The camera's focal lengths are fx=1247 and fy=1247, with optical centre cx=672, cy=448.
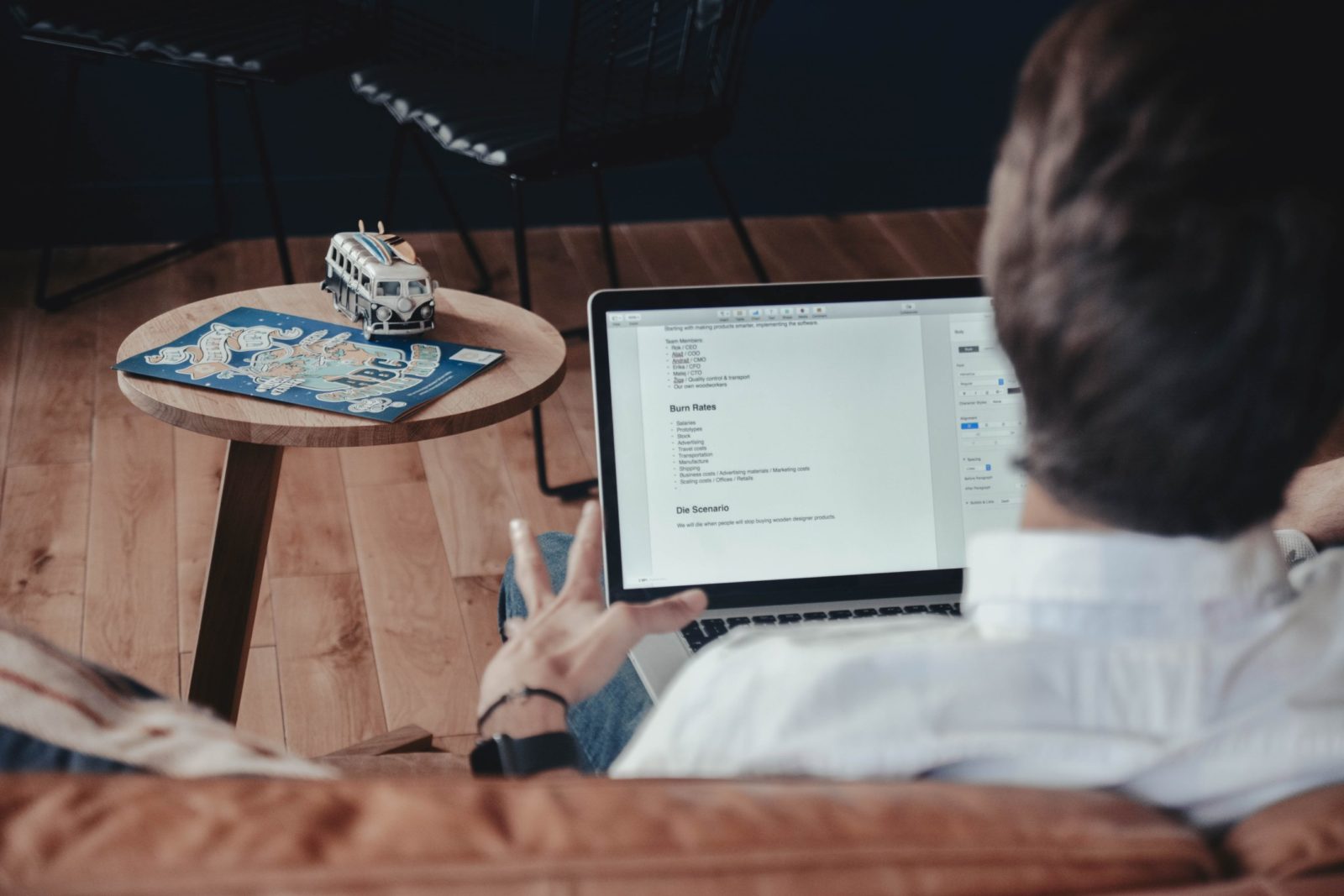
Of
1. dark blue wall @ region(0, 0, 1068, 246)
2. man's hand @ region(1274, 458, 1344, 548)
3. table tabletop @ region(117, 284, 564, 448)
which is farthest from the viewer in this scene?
dark blue wall @ region(0, 0, 1068, 246)

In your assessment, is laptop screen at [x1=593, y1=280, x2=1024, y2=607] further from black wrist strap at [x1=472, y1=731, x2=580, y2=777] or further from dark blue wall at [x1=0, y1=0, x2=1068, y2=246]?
dark blue wall at [x1=0, y1=0, x2=1068, y2=246]

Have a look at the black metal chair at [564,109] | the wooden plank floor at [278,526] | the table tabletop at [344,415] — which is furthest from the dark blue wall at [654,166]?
Answer: the table tabletop at [344,415]

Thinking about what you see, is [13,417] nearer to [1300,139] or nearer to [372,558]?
[372,558]

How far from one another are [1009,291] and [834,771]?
23 centimetres

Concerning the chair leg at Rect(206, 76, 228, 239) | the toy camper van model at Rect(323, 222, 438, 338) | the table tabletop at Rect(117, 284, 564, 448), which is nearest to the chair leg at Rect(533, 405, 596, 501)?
the table tabletop at Rect(117, 284, 564, 448)

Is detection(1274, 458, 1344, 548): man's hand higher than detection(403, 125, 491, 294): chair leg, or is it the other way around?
detection(403, 125, 491, 294): chair leg

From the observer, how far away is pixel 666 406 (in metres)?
1.05

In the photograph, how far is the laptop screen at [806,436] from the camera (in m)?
1.04

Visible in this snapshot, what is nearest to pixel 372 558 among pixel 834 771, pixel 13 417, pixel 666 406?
pixel 13 417

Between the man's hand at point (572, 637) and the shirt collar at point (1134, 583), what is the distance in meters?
0.27

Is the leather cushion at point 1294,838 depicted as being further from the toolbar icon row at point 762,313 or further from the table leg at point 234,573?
the table leg at point 234,573

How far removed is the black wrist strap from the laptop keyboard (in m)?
0.25

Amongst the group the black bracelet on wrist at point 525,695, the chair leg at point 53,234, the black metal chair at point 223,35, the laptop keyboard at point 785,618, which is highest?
the black metal chair at point 223,35

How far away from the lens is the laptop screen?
40.8 inches
